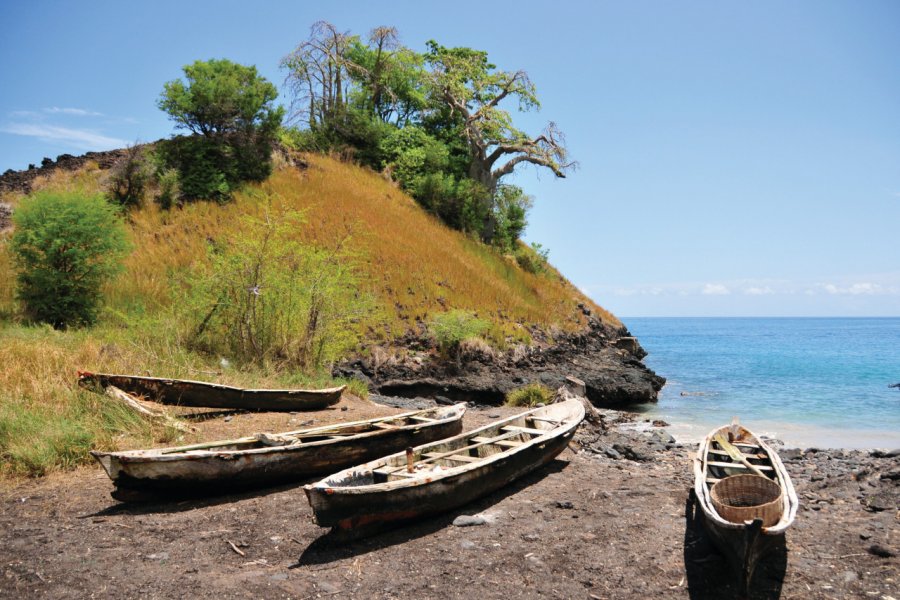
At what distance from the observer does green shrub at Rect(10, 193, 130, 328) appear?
45.5 feet

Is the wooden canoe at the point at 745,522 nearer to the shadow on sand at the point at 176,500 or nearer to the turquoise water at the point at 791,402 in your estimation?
the shadow on sand at the point at 176,500

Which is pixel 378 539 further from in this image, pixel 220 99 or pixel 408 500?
pixel 220 99

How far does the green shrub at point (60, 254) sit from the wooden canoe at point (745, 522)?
13.6 metres

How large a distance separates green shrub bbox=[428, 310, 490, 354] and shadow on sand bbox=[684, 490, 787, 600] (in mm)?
12942

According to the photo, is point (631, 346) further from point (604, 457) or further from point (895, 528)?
point (895, 528)

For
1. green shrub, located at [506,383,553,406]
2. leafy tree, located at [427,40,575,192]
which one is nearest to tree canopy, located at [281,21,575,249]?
leafy tree, located at [427,40,575,192]

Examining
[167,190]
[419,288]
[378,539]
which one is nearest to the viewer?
[378,539]

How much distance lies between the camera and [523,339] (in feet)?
70.6

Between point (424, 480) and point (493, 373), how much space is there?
42.0ft

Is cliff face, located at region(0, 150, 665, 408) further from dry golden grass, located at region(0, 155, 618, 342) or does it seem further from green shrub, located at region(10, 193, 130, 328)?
green shrub, located at region(10, 193, 130, 328)

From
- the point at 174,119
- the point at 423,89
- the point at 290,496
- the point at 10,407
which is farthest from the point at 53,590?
the point at 423,89

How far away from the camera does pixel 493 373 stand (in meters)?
18.8

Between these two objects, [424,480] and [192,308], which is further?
[192,308]

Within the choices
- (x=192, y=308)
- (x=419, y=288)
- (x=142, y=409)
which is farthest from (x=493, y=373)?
(x=142, y=409)
